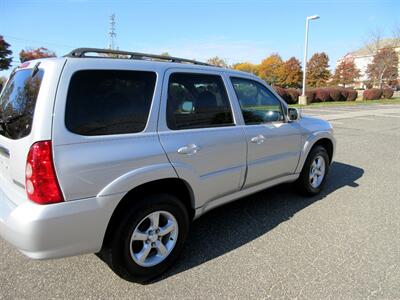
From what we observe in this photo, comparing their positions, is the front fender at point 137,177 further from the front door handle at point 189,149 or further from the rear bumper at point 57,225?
the front door handle at point 189,149

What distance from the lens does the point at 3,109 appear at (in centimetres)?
264

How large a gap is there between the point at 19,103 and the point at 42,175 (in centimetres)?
73

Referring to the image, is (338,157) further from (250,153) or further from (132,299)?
(132,299)

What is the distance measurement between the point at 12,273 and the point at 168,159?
66.7 inches

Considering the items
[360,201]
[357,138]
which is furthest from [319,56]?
[360,201]

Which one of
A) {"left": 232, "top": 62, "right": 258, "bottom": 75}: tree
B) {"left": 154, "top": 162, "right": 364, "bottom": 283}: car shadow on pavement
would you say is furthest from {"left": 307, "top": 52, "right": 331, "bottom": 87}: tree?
{"left": 154, "top": 162, "right": 364, "bottom": 283}: car shadow on pavement

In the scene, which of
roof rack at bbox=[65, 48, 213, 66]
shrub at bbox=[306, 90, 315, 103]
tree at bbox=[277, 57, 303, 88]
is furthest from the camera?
tree at bbox=[277, 57, 303, 88]

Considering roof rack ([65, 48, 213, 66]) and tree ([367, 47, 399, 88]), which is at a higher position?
tree ([367, 47, 399, 88])

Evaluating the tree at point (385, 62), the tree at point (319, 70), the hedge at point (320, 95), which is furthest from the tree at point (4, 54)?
the tree at point (319, 70)

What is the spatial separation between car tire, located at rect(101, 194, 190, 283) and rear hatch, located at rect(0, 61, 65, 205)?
0.77 meters

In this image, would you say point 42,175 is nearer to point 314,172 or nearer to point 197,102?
point 197,102

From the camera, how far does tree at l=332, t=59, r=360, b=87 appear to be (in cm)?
7712

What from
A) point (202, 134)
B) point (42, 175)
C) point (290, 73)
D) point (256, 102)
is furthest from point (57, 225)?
point (290, 73)

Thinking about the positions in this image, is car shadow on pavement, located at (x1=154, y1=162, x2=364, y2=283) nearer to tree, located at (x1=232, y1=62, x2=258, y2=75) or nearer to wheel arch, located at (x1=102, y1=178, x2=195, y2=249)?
wheel arch, located at (x1=102, y1=178, x2=195, y2=249)
